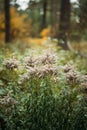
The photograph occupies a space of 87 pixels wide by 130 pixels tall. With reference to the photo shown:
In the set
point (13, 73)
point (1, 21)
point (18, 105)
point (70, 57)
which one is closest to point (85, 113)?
point (18, 105)

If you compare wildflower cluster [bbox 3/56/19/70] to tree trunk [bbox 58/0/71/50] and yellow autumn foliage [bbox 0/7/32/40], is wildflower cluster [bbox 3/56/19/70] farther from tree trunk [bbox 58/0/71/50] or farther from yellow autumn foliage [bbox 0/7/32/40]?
yellow autumn foliage [bbox 0/7/32/40]

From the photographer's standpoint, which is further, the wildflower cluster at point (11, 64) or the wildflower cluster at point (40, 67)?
the wildflower cluster at point (11, 64)

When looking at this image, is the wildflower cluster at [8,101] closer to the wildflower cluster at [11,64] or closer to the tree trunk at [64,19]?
the wildflower cluster at [11,64]

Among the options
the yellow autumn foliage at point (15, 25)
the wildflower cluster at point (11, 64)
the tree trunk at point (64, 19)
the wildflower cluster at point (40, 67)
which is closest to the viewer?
the wildflower cluster at point (40, 67)

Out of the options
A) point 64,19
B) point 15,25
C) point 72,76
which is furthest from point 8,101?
point 15,25

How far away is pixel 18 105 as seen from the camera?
236 inches

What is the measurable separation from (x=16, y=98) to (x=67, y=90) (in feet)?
2.76

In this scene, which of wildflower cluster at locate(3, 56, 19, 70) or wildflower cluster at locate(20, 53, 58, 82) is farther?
wildflower cluster at locate(3, 56, 19, 70)

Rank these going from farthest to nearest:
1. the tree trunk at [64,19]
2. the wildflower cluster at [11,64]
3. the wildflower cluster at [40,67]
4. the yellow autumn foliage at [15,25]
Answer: the yellow autumn foliage at [15,25] → the tree trunk at [64,19] → the wildflower cluster at [11,64] → the wildflower cluster at [40,67]

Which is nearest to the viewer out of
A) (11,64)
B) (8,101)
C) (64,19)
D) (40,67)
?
(8,101)

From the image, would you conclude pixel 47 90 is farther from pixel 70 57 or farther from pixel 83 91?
pixel 70 57

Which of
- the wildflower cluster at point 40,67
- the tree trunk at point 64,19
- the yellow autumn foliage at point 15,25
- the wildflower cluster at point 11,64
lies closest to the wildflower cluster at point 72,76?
the wildflower cluster at point 40,67

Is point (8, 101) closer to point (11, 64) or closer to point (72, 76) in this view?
point (11, 64)

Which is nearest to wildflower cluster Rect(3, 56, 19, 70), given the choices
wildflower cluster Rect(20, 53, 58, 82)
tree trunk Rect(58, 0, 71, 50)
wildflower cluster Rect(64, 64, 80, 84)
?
wildflower cluster Rect(20, 53, 58, 82)
